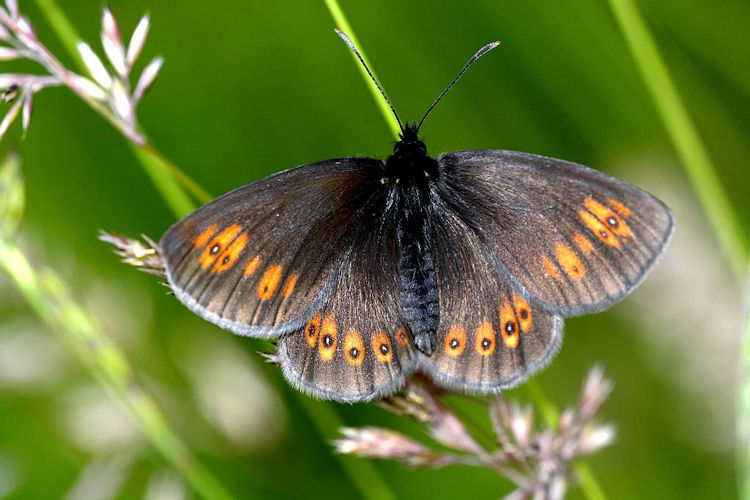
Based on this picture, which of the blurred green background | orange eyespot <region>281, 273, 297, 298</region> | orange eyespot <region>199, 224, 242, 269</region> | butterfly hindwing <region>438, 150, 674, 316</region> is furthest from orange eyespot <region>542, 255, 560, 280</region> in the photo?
the blurred green background

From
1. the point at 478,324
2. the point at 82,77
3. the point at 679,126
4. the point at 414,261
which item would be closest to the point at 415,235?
the point at 414,261

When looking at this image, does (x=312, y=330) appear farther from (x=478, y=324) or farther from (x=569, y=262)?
(x=569, y=262)

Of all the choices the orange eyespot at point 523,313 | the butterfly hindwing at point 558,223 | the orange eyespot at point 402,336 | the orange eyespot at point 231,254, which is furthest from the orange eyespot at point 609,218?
the orange eyespot at point 231,254

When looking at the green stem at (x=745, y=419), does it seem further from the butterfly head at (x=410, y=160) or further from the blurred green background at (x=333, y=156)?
the blurred green background at (x=333, y=156)

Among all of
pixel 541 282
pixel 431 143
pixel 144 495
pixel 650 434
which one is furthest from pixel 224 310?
pixel 650 434

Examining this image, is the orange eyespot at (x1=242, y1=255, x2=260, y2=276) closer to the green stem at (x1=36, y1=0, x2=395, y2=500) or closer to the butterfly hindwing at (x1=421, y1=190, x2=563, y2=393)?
the green stem at (x1=36, y1=0, x2=395, y2=500)

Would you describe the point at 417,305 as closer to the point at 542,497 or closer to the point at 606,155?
the point at 542,497

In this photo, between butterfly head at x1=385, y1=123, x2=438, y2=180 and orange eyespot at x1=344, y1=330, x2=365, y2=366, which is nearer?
orange eyespot at x1=344, y1=330, x2=365, y2=366

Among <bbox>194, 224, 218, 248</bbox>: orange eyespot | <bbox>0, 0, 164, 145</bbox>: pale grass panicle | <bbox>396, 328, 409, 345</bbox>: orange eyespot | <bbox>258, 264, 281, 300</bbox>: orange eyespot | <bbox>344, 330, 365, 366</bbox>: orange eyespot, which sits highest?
<bbox>0, 0, 164, 145</bbox>: pale grass panicle

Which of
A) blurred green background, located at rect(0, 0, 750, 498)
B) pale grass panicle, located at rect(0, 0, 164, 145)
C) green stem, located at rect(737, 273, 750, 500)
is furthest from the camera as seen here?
blurred green background, located at rect(0, 0, 750, 498)
